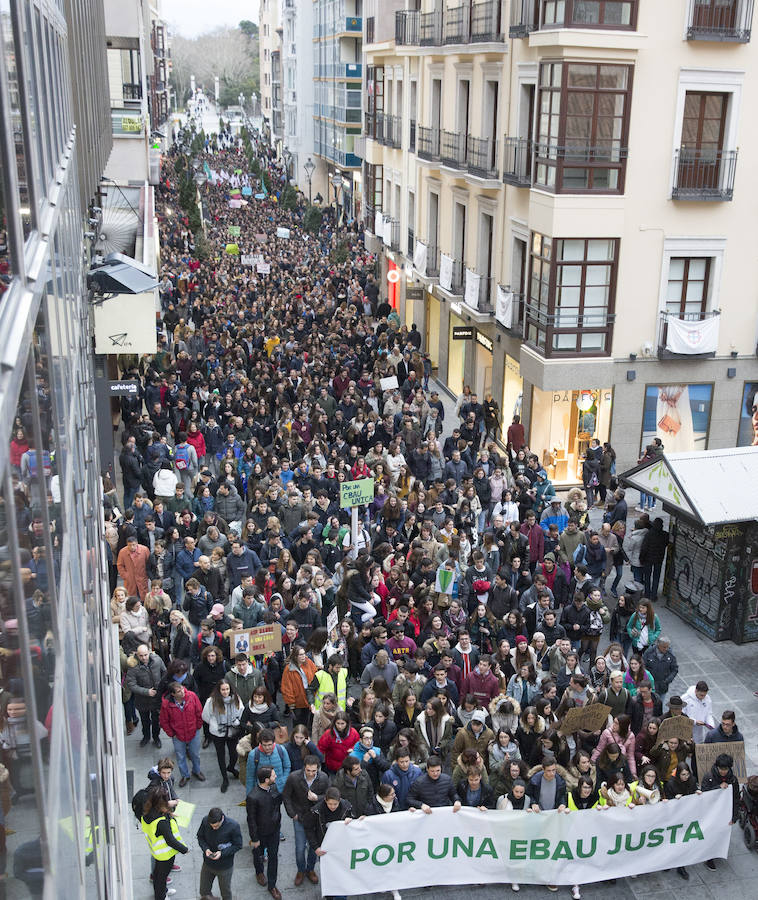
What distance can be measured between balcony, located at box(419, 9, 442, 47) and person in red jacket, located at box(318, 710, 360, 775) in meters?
25.8

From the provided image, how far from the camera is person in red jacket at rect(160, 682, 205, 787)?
1116 centimetres

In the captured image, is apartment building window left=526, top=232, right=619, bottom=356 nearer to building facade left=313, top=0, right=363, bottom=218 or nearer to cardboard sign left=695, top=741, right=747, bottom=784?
cardboard sign left=695, top=741, right=747, bottom=784

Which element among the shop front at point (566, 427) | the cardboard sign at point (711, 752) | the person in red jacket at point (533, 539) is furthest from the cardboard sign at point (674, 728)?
the shop front at point (566, 427)

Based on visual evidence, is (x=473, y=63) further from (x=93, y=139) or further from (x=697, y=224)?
(x=93, y=139)

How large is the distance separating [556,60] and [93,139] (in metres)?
10.6

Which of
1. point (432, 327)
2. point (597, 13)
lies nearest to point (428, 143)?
point (432, 327)

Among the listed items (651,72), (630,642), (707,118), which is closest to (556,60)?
(651,72)

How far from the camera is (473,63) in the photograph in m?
28.3

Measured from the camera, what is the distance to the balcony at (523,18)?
22933 millimetres

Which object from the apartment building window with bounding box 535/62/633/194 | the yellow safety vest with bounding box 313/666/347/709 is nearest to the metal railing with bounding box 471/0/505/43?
the apartment building window with bounding box 535/62/633/194

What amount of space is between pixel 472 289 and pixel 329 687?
59.0 feet

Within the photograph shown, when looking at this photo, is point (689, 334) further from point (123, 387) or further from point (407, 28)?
point (407, 28)

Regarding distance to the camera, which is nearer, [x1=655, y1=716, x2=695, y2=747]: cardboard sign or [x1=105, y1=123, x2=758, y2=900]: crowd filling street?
[x1=105, y1=123, x2=758, y2=900]: crowd filling street

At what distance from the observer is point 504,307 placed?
83.7ft
